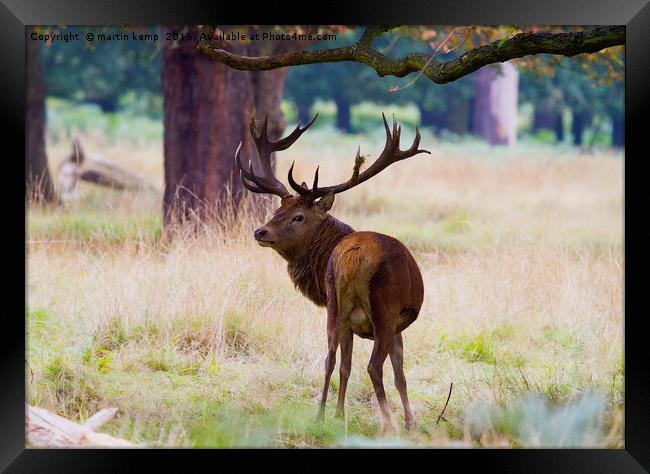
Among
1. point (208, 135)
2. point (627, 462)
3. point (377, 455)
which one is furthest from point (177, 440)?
point (208, 135)

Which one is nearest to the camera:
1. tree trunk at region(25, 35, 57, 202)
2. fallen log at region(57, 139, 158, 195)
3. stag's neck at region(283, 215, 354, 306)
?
stag's neck at region(283, 215, 354, 306)

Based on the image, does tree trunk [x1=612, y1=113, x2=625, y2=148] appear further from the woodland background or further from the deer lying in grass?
the deer lying in grass

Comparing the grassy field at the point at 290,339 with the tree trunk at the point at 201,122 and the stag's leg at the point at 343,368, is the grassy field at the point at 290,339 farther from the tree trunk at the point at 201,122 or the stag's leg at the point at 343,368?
the tree trunk at the point at 201,122

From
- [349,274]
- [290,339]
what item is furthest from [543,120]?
A: [349,274]

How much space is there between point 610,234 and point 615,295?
9.06 feet

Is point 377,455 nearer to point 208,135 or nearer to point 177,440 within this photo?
point 177,440

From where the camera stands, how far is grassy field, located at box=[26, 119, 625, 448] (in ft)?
21.3

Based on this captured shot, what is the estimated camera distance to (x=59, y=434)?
5898 mm

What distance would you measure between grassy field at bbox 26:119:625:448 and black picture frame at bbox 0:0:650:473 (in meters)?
0.37

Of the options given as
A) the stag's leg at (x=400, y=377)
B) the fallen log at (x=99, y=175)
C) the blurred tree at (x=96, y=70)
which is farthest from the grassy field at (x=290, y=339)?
the blurred tree at (x=96, y=70)

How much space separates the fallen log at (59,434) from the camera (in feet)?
19.2

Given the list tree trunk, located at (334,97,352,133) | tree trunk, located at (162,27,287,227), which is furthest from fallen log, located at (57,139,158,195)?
tree trunk, located at (334,97,352,133)

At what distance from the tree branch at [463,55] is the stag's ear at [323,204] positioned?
0.85 metres

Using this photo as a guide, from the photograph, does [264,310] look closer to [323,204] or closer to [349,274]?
[323,204]
